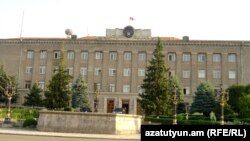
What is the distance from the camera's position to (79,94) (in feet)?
191

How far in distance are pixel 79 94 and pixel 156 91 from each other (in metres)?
17.2

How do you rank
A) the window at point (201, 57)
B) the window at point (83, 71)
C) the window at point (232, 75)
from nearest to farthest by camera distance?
the window at point (232, 75) → the window at point (201, 57) → the window at point (83, 71)

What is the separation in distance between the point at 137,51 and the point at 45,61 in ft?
53.7

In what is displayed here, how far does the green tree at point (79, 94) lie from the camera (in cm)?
5775

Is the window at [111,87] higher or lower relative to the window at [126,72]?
lower

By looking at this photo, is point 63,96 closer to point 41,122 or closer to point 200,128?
point 41,122

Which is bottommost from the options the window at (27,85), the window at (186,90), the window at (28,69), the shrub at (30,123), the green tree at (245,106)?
the shrub at (30,123)

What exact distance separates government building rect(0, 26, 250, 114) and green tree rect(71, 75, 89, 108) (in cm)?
356

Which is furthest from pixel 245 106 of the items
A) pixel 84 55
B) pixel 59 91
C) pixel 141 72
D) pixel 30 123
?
pixel 84 55

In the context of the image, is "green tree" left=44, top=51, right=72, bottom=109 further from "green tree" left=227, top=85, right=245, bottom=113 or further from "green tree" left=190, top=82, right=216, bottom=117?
"green tree" left=227, top=85, right=245, bottom=113

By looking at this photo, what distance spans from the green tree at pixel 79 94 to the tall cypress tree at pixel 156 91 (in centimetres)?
1467

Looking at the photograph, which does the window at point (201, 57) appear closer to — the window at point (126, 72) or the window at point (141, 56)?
the window at point (141, 56)

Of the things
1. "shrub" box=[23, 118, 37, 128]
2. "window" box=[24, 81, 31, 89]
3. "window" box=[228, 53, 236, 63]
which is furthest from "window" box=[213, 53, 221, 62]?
"shrub" box=[23, 118, 37, 128]

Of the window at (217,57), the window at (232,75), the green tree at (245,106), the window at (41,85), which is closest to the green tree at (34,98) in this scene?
the window at (41,85)
